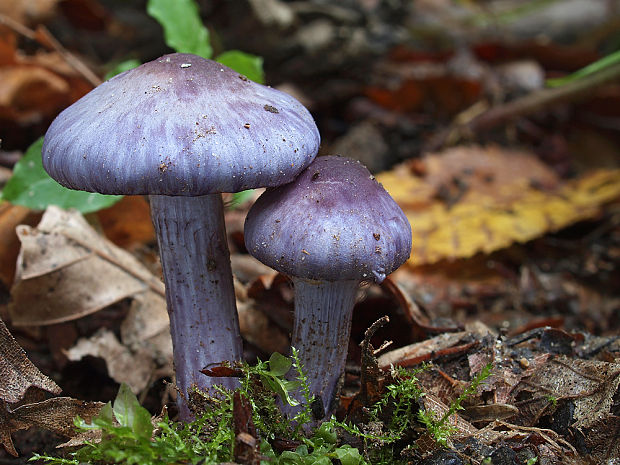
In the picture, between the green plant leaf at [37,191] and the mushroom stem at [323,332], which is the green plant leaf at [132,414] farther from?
the green plant leaf at [37,191]

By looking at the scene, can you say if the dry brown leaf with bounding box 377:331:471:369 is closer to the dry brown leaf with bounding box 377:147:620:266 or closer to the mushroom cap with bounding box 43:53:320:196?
the mushroom cap with bounding box 43:53:320:196

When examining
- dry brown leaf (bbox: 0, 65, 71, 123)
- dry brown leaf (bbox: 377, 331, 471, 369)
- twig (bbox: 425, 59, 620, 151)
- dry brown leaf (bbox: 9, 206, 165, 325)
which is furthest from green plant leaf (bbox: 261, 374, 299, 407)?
twig (bbox: 425, 59, 620, 151)

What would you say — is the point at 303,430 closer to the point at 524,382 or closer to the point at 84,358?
the point at 524,382

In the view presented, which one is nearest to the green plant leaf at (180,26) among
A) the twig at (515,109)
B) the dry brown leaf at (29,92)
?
the dry brown leaf at (29,92)

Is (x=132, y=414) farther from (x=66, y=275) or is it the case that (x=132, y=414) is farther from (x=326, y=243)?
(x=66, y=275)

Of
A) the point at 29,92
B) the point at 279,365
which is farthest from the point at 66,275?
the point at 29,92
